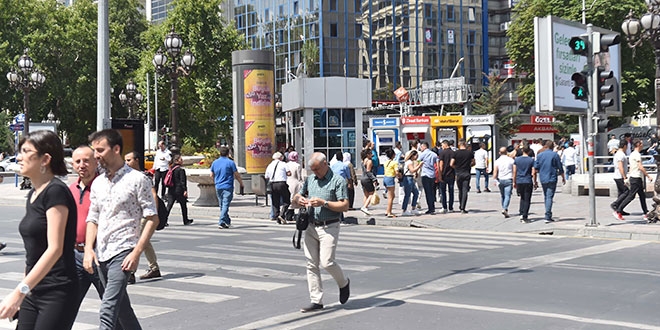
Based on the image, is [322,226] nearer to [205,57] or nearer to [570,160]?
[570,160]

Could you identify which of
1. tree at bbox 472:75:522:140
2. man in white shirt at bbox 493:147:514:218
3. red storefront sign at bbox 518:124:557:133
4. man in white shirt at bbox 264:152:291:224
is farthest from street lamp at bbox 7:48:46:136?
red storefront sign at bbox 518:124:557:133

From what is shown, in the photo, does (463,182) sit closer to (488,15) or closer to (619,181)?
(619,181)

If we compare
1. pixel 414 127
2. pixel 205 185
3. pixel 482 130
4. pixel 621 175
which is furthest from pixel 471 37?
pixel 621 175

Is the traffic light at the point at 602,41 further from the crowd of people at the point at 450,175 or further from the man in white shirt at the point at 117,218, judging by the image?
the man in white shirt at the point at 117,218

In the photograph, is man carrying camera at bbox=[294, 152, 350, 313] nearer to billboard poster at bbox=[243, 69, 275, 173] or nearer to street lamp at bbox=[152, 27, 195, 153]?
street lamp at bbox=[152, 27, 195, 153]

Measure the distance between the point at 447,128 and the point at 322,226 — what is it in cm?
3163

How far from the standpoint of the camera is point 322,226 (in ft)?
27.0

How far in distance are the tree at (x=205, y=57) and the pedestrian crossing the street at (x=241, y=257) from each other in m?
40.6

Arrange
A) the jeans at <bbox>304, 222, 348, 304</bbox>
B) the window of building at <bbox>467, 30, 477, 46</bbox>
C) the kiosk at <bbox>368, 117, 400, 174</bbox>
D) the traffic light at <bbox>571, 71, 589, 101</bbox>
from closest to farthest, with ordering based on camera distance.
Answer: the jeans at <bbox>304, 222, 348, 304</bbox> < the traffic light at <bbox>571, 71, 589, 101</bbox> < the kiosk at <bbox>368, 117, 400, 174</bbox> < the window of building at <bbox>467, 30, 477, 46</bbox>

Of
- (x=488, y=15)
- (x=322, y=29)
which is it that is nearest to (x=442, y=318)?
(x=322, y=29)

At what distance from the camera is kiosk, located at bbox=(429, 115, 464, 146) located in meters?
38.7

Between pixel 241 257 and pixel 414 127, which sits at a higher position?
pixel 414 127

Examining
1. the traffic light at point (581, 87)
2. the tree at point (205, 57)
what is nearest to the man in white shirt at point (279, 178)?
the traffic light at point (581, 87)

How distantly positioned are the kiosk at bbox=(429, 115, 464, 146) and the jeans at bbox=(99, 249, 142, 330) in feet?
111
